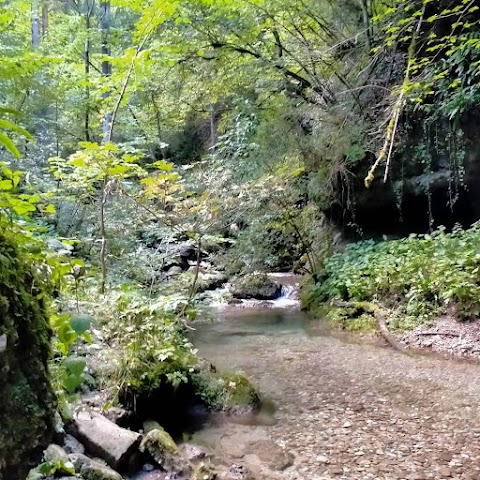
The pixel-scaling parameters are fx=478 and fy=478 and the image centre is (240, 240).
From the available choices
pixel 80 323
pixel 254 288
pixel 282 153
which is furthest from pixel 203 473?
pixel 254 288

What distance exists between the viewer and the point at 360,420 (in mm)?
4867

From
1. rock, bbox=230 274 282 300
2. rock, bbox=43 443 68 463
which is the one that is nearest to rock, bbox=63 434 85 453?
rock, bbox=43 443 68 463

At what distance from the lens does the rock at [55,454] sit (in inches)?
109

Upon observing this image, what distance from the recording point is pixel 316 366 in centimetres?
682

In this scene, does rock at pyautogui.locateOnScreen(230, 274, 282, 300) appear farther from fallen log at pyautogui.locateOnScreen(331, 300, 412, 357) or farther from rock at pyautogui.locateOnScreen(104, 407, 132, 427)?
rock at pyautogui.locateOnScreen(104, 407, 132, 427)

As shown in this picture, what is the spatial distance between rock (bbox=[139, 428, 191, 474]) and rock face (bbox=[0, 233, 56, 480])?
2.16 meters

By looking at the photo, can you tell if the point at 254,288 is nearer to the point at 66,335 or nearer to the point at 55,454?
the point at 55,454

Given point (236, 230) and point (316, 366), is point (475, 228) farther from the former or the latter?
point (236, 230)

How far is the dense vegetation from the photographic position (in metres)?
6.98

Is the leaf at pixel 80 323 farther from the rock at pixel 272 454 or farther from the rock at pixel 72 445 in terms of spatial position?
the rock at pixel 272 454

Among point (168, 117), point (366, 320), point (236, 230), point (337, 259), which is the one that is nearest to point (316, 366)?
point (366, 320)

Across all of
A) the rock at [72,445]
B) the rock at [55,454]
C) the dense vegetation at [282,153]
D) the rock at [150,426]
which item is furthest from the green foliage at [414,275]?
the rock at [55,454]

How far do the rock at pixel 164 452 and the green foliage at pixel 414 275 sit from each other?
17.1 feet

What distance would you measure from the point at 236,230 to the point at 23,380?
1024 centimetres
